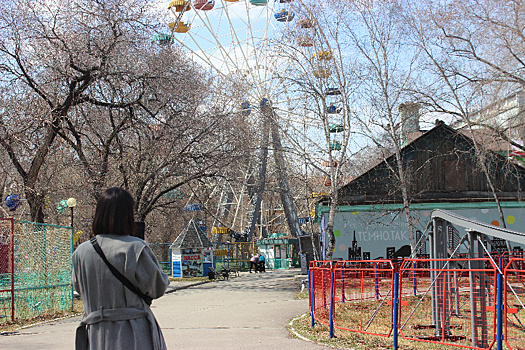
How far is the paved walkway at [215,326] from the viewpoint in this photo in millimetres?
10102

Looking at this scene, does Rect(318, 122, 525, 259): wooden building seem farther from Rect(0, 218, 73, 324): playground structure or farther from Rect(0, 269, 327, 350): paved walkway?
Rect(0, 218, 73, 324): playground structure

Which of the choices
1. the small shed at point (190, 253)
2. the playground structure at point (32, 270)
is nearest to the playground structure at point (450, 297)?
the playground structure at point (32, 270)

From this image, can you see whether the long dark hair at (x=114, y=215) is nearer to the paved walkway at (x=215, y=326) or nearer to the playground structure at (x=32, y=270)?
the paved walkway at (x=215, y=326)

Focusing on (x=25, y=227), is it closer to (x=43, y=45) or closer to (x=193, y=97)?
(x=43, y=45)

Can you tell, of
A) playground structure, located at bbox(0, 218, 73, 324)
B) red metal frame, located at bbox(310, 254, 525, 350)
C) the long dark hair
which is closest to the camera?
the long dark hair

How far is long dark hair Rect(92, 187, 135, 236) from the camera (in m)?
3.87

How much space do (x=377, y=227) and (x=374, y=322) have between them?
18944mm

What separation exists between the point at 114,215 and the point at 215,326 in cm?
929

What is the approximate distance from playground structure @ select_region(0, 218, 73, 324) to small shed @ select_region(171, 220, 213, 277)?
738 inches

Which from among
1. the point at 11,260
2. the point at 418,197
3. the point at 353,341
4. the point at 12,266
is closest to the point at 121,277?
the point at 353,341

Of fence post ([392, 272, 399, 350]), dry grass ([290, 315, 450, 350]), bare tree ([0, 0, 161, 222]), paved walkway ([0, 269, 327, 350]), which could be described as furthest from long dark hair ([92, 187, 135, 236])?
bare tree ([0, 0, 161, 222])

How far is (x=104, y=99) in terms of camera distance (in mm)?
24516

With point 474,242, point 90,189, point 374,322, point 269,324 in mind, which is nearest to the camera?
point 474,242

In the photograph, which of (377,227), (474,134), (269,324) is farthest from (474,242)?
(377,227)
